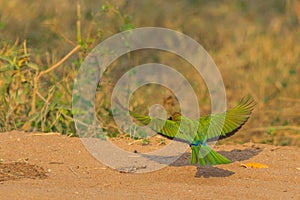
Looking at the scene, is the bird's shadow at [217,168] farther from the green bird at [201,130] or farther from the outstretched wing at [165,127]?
the outstretched wing at [165,127]

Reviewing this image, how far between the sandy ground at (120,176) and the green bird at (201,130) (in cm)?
18

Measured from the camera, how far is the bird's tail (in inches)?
189

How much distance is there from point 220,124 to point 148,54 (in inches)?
217

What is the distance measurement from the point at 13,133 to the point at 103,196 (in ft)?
6.20

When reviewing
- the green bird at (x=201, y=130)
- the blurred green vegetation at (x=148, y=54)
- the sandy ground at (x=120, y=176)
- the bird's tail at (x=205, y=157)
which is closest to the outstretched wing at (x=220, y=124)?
the green bird at (x=201, y=130)

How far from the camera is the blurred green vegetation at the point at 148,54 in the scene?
6.72 m

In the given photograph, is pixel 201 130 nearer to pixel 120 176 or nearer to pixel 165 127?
pixel 165 127

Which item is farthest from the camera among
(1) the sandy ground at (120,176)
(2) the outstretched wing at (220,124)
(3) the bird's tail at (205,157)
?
(2) the outstretched wing at (220,124)

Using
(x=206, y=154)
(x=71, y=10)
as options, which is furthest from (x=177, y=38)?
(x=206, y=154)

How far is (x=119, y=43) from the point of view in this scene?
7184 mm

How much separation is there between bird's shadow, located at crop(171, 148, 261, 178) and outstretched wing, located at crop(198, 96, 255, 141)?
0.22m

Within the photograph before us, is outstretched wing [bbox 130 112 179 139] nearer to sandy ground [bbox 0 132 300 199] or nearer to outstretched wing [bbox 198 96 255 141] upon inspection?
outstretched wing [bbox 198 96 255 141]

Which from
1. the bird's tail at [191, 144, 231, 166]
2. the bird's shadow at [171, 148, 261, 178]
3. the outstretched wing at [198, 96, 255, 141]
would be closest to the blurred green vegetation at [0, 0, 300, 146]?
the bird's shadow at [171, 148, 261, 178]

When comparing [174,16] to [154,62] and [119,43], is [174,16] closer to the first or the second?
[154,62]
